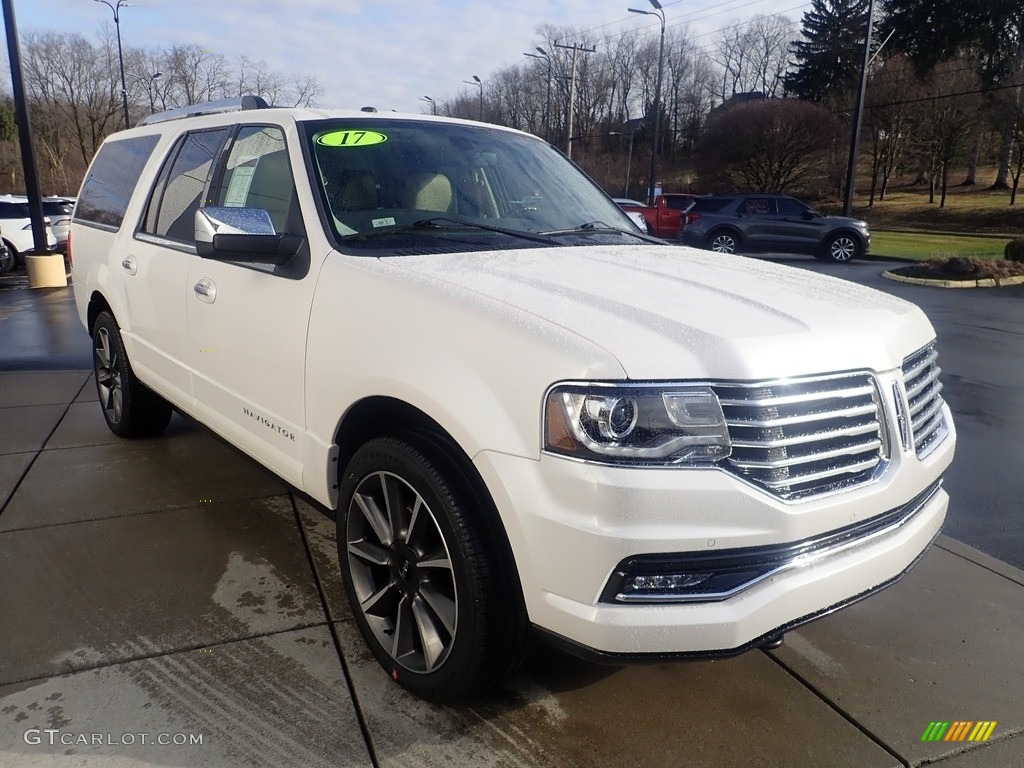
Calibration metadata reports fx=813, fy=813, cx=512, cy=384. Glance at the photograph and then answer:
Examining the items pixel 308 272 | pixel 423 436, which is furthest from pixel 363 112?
pixel 423 436

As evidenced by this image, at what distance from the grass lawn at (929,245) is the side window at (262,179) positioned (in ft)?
67.6

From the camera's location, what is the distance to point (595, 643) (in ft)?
6.70

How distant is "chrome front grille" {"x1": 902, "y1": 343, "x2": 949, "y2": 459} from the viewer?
251 centimetres

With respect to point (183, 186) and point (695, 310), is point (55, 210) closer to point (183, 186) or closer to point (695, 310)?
point (183, 186)

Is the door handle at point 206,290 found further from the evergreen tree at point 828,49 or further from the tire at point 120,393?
the evergreen tree at point 828,49

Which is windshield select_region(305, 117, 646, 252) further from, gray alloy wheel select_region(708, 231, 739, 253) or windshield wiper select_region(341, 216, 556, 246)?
gray alloy wheel select_region(708, 231, 739, 253)

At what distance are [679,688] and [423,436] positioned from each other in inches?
49.5

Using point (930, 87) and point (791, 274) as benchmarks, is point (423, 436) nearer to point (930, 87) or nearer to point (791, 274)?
point (791, 274)

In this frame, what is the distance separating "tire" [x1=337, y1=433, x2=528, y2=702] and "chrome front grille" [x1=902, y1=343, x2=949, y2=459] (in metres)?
1.30

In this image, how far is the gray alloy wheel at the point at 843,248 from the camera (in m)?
20.3

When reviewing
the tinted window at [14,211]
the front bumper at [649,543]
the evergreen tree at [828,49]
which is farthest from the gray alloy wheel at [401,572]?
the evergreen tree at [828,49]

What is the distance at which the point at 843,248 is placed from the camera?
2042 cm

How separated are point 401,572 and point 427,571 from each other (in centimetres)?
14

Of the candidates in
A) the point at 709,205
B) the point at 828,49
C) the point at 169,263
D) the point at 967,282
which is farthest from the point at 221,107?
the point at 828,49
